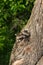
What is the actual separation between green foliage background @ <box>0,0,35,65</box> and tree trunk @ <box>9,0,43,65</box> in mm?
1151

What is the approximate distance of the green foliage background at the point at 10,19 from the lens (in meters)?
4.33

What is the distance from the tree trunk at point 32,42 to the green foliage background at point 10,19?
1.15 m

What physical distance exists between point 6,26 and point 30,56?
155 centimetres

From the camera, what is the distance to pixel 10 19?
182 inches

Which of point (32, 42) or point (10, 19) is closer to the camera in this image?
point (32, 42)

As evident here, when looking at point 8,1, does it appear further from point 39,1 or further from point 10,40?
point 39,1

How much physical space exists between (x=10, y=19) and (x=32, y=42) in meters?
1.62

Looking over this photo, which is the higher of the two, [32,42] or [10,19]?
[10,19]

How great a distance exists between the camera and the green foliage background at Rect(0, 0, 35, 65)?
4.33 meters

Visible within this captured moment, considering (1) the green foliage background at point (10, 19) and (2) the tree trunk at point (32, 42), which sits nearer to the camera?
(2) the tree trunk at point (32, 42)

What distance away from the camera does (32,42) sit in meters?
3.08

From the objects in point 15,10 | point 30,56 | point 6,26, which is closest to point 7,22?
point 6,26

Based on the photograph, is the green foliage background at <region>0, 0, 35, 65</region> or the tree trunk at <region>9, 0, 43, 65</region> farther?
the green foliage background at <region>0, 0, 35, 65</region>

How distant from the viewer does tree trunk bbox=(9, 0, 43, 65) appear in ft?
9.87
